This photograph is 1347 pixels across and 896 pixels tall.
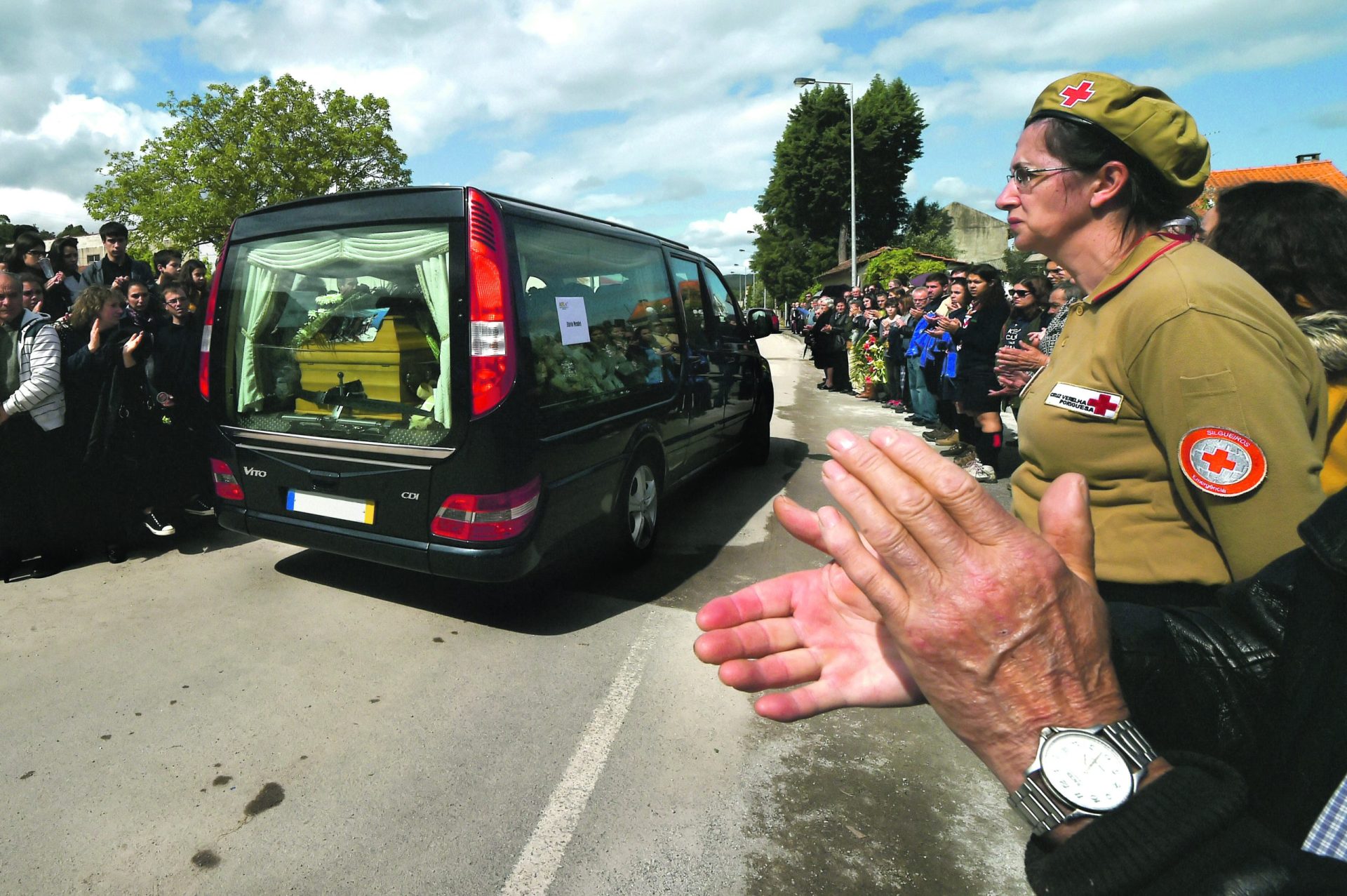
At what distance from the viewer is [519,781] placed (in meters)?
2.72

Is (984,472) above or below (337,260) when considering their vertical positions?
below

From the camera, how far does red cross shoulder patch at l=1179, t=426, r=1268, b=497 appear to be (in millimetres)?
1261

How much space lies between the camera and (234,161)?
101ft

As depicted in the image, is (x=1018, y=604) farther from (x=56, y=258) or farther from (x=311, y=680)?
(x=56, y=258)

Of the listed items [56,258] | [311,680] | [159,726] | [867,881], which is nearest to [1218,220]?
[867,881]

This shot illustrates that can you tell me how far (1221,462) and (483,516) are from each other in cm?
294

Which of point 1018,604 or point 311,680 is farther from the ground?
point 1018,604

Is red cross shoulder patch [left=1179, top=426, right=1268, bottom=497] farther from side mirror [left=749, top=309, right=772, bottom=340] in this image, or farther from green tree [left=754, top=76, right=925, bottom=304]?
green tree [left=754, top=76, right=925, bottom=304]

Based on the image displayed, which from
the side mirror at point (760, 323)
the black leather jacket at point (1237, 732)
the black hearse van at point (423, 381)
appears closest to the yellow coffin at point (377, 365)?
the black hearse van at point (423, 381)

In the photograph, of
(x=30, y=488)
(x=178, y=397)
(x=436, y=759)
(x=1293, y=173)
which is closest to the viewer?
(x=436, y=759)

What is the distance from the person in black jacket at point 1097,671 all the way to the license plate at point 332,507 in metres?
3.22

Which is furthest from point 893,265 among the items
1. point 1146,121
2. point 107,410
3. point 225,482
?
point 1146,121

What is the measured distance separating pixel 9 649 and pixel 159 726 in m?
1.41

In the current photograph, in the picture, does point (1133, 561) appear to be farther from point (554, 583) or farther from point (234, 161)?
point (234, 161)
